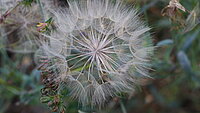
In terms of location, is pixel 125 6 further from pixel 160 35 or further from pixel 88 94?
pixel 160 35

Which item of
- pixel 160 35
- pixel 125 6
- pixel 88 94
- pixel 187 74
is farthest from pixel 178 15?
pixel 160 35

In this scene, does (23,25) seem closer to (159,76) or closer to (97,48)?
(97,48)

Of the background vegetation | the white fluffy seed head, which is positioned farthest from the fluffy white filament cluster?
the white fluffy seed head

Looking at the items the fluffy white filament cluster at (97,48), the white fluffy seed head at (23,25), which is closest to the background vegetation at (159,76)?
the white fluffy seed head at (23,25)

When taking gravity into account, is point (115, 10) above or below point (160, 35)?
below

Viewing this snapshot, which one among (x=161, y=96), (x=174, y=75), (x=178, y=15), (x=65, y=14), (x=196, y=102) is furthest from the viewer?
(x=196, y=102)

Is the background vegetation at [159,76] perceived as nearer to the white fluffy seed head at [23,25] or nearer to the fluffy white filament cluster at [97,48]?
the white fluffy seed head at [23,25]
